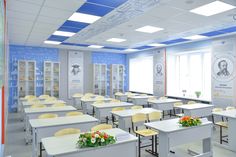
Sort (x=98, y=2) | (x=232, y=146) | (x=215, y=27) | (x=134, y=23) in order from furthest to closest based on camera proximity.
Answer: (x=215, y=27) → (x=134, y=23) → (x=232, y=146) → (x=98, y=2)

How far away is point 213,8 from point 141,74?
737 cm

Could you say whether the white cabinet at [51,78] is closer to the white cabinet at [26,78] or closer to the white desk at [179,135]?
the white cabinet at [26,78]

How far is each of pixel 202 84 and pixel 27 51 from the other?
8.17 meters

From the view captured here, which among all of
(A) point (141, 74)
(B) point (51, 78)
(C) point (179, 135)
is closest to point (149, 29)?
(C) point (179, 135)

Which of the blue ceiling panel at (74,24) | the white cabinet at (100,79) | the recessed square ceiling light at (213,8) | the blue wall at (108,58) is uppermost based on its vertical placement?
the blue ceiling panel at (74,24)

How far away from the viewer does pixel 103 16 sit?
15.1ft

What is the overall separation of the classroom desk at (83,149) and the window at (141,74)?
7843mm

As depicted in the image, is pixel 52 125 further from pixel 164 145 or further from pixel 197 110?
pixel 197 110

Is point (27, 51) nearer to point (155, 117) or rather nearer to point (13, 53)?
point (13, 53)

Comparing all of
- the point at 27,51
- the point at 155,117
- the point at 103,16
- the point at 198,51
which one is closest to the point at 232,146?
the point at 155,117

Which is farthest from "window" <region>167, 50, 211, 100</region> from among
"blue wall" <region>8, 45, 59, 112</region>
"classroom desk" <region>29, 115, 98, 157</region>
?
"blue wall" <region>8, 45, 59, 112</region>

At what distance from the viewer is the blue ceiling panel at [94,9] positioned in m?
3.97

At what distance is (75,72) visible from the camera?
10.4 metres

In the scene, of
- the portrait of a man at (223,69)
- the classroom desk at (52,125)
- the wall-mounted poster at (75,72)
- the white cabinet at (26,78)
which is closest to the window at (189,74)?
the portrait of a man at (223,69)
